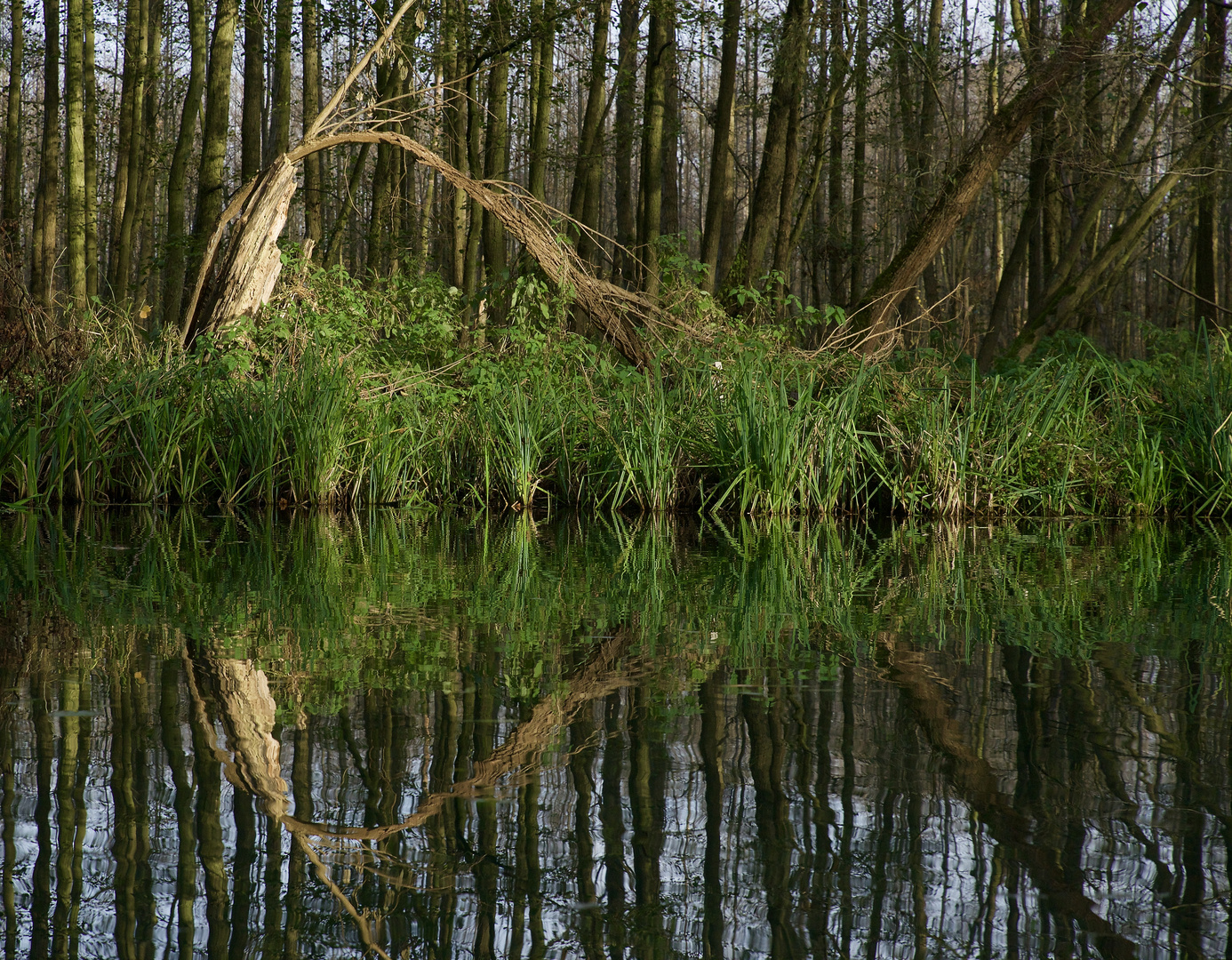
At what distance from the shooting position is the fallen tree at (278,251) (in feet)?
24.7

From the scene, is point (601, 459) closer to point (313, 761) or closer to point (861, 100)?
point (313, 761)

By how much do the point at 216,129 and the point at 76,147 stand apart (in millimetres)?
4285

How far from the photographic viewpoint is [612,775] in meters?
1.35

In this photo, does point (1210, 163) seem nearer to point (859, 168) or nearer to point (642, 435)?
point (859, 168)

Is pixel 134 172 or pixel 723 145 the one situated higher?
pixel 134 172

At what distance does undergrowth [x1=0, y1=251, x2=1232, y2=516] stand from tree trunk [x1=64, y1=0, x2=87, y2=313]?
596cm

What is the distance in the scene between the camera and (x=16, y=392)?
6340mm

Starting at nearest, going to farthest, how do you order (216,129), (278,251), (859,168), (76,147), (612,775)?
(612,775), (278,251), (216,129), (76,147), (859,168)

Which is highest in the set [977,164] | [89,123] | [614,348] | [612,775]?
[89,123]

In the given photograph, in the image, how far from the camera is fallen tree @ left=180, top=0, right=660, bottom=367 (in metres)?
7.54

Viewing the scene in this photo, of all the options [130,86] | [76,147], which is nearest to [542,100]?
[76,147]

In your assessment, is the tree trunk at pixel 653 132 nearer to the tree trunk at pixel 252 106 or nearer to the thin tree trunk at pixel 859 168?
the thin tree trunk at pixel 859 168

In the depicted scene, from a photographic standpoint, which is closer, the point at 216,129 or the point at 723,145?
the point at 216,129

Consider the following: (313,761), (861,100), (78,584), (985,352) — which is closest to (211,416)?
(78,584)
